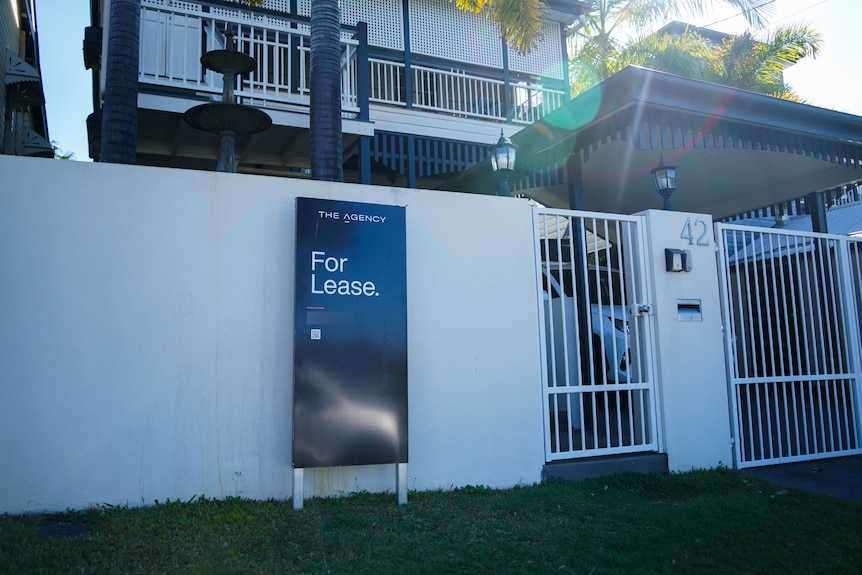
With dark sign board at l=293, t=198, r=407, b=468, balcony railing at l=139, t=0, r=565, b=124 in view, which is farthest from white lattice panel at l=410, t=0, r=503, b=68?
dark sign board at l=293, t=198, r=407, b=468

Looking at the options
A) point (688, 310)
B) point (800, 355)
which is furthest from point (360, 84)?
point (800, 355)

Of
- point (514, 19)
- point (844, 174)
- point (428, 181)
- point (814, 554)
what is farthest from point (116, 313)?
point (844, 174)

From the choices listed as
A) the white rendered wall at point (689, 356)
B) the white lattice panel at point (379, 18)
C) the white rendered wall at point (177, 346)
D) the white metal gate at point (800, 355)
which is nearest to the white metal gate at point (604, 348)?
the white rendered wall at point (689, 356)

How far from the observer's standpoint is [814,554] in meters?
3.53

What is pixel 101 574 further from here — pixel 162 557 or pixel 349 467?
pixel 349 467

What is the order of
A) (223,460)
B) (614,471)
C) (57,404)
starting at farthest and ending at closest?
(614,471), (223,460), (57,404)

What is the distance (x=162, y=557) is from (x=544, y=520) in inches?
88.9

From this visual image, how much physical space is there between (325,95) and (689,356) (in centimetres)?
431

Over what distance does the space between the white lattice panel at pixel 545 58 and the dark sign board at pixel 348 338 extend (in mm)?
8990

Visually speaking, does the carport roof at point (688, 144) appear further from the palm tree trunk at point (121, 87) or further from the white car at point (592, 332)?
the palm tree trunk at point (121, 87)

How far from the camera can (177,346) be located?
13.4 ft

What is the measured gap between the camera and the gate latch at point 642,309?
17.9 ft

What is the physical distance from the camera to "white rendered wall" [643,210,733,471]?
5434 mm

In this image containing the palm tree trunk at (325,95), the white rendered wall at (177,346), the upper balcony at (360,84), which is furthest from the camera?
the upper balcony at (360,84)
